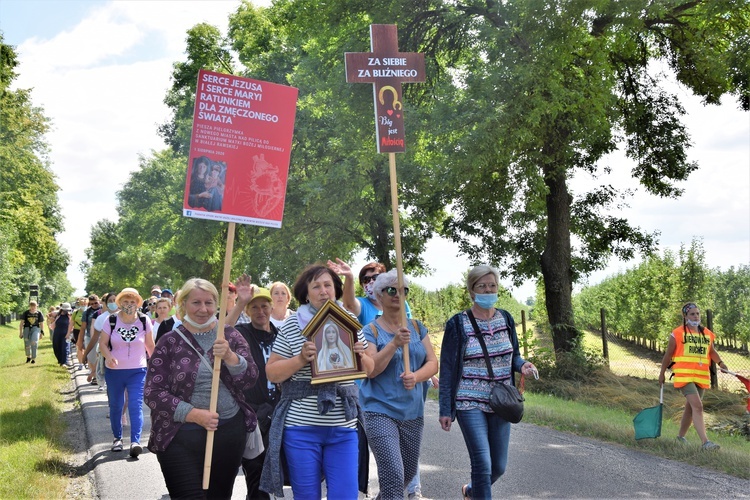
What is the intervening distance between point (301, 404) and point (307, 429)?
152 mm

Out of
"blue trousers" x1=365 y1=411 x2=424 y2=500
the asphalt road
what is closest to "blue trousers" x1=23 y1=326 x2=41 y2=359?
the asphalt road

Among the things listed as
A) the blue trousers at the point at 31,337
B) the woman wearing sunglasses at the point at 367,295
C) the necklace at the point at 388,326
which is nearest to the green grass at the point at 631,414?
the woman wearing sunglasses at the point at 367,295

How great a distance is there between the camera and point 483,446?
5.82 metres

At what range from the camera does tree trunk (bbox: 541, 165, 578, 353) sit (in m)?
21.3

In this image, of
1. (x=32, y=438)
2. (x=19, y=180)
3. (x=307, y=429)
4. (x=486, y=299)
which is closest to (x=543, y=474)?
(x=486, y=299)

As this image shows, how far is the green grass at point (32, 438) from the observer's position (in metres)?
8.11

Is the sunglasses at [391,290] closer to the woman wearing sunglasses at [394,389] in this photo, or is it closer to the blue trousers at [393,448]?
the woman wearing sunglasses at [394,389]

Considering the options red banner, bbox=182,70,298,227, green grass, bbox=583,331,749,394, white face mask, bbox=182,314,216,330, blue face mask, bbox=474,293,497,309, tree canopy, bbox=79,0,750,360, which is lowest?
green grass, bbox=583,331,749,394

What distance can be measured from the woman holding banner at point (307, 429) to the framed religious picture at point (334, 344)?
78mm

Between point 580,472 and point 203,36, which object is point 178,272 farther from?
point 580,472

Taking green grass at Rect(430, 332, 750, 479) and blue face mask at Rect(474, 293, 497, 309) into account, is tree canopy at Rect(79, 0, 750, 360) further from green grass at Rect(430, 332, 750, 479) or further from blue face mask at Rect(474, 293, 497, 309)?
blue face mask at Rect(474, 293, 497, 309)

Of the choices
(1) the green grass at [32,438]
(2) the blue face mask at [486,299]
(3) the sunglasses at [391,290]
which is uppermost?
(3) the sunglasses at [391,290]

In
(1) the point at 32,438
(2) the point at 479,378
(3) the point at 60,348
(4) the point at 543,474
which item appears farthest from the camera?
(3) the point at 60,348

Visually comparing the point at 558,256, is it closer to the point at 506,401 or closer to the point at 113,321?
the point at 113,321
